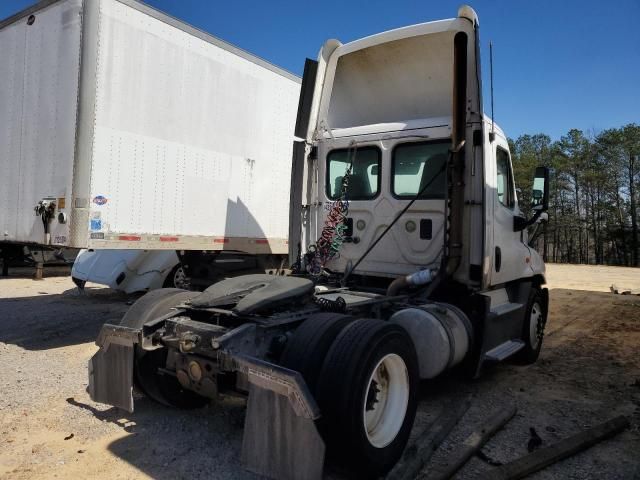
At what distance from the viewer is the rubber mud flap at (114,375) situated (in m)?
3.70

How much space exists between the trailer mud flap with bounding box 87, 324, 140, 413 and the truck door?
363cm

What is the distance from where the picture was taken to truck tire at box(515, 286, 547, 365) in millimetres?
6289

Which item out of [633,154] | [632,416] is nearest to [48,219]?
[632,416]

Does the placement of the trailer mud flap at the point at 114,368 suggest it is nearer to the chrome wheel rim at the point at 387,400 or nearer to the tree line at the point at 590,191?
the chrome wheel rim at the point at 387,400

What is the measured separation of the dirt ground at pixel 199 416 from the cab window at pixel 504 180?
6.79 feet

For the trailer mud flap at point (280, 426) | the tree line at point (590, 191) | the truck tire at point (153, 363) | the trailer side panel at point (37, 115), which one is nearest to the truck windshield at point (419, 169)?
the truck tire at point (153, 363)

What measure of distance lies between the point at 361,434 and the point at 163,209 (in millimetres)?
4799

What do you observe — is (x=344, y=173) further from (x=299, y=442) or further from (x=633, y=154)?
(x=633, y=154)

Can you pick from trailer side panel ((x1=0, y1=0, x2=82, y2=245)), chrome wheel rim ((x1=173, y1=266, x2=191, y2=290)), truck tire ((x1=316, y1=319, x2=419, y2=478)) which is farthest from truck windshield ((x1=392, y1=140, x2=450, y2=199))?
chrome wheel rim ((x1=173, y1=266, x2=191, y2=290))

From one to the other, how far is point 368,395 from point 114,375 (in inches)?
76.0

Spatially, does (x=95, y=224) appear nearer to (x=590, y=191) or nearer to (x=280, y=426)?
(x=280, y=426)

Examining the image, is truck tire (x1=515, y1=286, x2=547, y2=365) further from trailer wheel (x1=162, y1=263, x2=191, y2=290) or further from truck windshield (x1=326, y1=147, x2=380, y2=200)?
trailer wheel (x1=162, y1=263, x2=191, y2=290)

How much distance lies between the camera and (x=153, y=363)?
407 cm

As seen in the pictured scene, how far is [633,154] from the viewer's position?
41.6m
